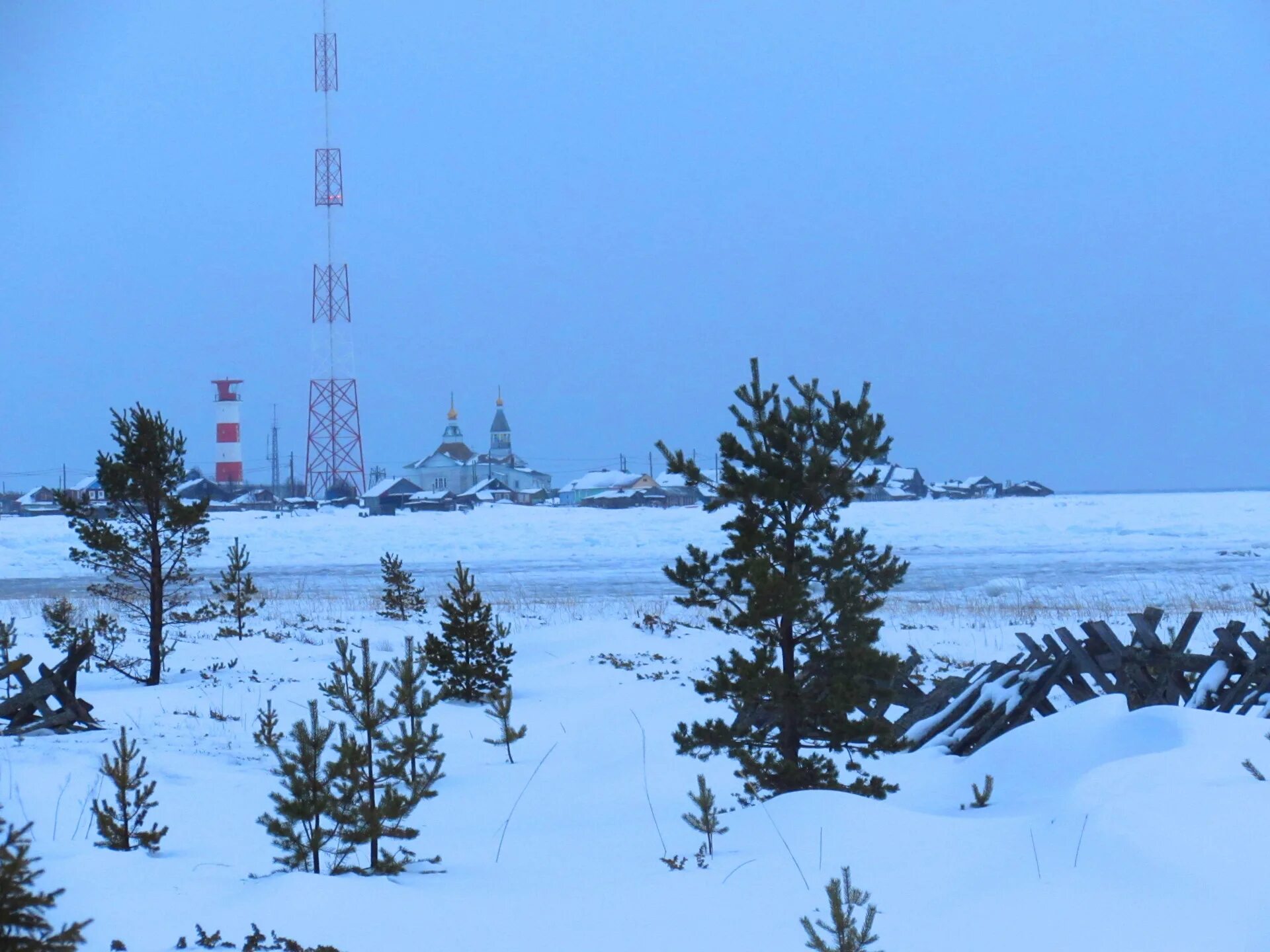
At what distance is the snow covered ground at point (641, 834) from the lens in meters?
4.75

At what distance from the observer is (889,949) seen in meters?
4.50

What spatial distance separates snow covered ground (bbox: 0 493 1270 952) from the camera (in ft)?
15.6

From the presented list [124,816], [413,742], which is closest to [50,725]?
[124,816]

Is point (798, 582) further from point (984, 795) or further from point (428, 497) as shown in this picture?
point (428, 497)

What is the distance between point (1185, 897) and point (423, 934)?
3339 mm

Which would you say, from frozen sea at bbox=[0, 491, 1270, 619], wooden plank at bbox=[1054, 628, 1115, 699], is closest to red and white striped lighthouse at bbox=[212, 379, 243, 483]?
frozen sea at bbox=[0, 491, 1270, 619]

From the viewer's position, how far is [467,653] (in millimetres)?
12789

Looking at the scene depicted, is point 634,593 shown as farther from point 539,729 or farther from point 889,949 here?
point 889,949

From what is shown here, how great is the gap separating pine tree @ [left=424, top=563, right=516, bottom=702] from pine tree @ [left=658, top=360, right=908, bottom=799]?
5.75 metres

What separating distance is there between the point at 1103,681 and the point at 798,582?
3.78 m

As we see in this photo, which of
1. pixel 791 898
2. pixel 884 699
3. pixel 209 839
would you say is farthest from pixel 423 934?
pixel 884 699

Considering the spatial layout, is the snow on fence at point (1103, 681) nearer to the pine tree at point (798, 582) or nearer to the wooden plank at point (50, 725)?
the pine tree at point (798, 582)

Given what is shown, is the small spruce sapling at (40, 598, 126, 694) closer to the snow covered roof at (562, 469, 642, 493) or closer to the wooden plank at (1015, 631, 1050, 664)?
the wooden plank at (1015, 631, 1050, 664)

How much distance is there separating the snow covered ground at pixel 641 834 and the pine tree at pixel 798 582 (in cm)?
51
